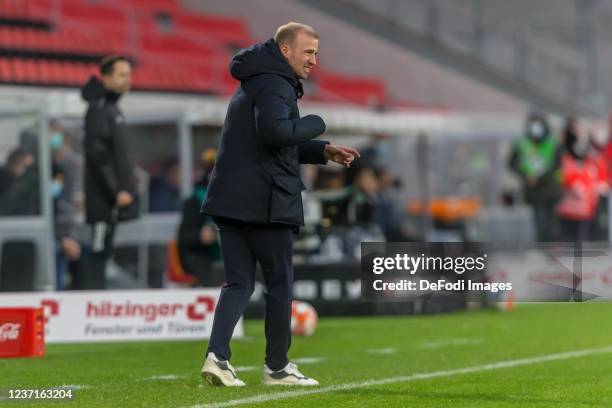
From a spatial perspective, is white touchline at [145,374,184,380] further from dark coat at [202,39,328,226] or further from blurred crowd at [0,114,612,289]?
blurred crowd at [0,114,612,289]

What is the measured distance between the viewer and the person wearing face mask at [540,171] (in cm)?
2230

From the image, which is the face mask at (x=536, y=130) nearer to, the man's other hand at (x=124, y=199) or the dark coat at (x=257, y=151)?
the man's other hand at (x=124, y=199)

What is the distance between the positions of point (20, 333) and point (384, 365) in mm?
2276

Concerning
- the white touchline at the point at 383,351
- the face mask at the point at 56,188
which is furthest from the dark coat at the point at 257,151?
the face mask at the point at 56,188

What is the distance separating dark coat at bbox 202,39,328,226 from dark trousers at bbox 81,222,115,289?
5.71m

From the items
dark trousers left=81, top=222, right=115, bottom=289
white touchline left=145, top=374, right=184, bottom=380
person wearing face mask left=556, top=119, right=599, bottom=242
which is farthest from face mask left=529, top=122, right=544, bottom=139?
white touchline left=145, top=374, right=184, bottom=380

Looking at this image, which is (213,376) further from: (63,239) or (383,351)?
(63,239)

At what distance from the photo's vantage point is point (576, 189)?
2267 centimetres

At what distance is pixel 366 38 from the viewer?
97.1 ft

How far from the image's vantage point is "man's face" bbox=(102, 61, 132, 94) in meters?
13.1

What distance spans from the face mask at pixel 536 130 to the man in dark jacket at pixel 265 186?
15.0m

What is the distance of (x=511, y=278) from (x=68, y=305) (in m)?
4.77

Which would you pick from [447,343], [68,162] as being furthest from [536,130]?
[447,343]

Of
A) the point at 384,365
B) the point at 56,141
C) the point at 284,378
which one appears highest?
the point at 56,141
